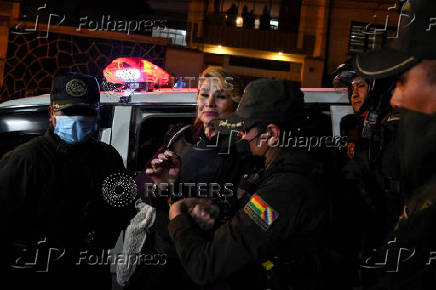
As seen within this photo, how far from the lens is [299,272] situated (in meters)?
1.55

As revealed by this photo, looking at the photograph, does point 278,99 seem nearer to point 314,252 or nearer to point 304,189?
point 304,189

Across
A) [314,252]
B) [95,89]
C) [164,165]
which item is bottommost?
[314,252]

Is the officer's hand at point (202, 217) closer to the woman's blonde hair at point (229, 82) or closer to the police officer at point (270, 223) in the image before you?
the police officer at point (270, 223)

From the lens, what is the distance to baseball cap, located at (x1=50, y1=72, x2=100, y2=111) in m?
2.33

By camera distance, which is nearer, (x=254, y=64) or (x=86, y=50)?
(x=86, y=50)

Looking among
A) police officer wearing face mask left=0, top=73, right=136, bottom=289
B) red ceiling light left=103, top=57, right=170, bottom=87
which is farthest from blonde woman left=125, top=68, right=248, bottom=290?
red ceiling light left=103, top=57, right=170, bottom=87

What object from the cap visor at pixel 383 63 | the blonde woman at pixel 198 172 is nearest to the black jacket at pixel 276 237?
the blonde woman at pixel 198 172

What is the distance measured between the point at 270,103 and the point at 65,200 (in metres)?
1.29

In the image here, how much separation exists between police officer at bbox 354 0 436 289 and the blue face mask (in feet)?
5.63

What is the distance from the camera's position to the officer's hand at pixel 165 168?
210 cm

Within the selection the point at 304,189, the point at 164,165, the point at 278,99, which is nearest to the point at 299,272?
the point at 304,189

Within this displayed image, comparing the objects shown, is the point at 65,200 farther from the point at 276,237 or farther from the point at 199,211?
the point at 276,237

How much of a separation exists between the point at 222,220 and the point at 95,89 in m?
1.27

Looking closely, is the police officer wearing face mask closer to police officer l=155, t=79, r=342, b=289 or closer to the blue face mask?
the blue face mask
